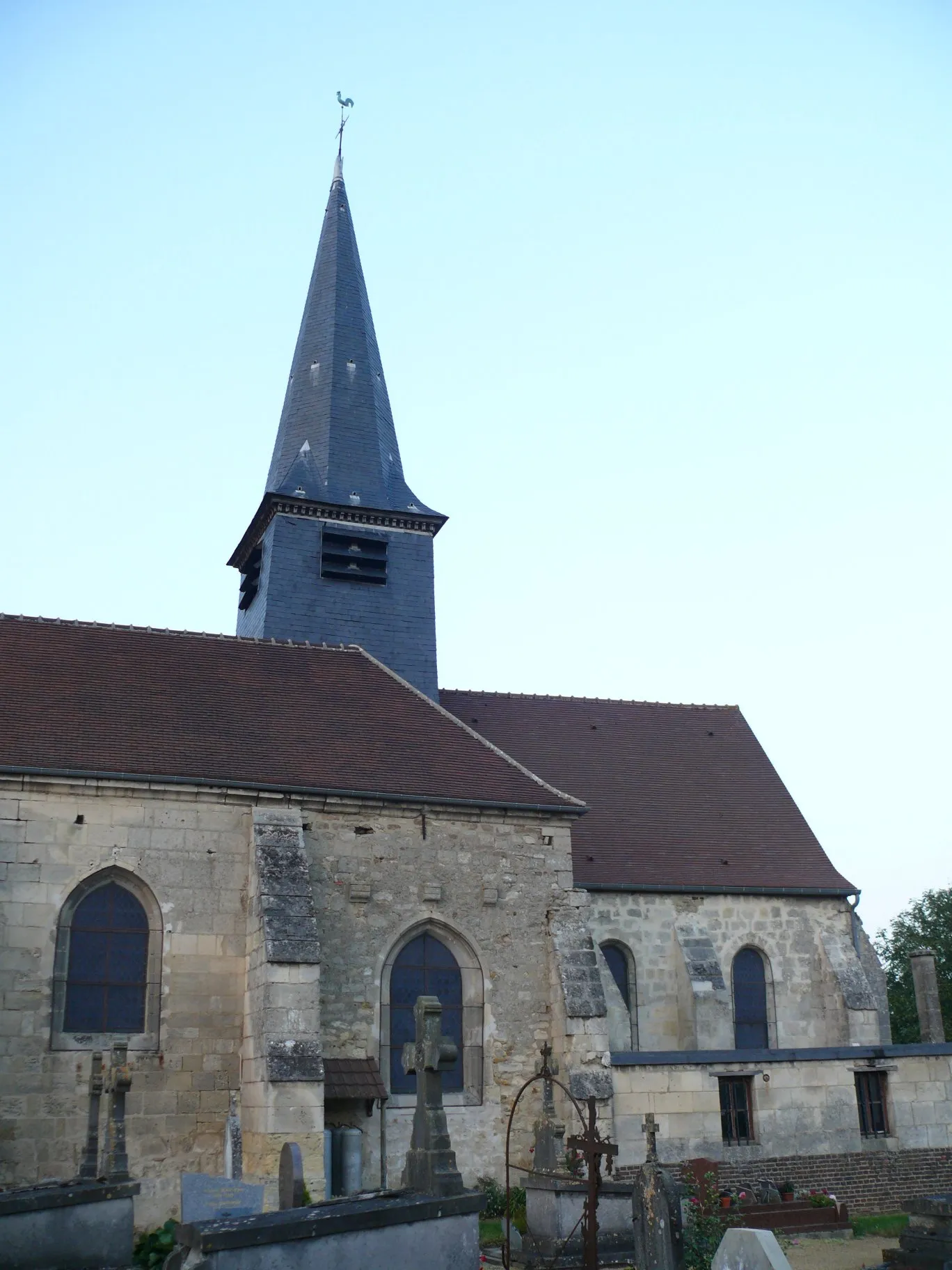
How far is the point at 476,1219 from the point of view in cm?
830

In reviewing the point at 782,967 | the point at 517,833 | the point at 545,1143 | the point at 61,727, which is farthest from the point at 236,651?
the point at 782,967

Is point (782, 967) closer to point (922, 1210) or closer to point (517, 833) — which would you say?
point (517, 833)

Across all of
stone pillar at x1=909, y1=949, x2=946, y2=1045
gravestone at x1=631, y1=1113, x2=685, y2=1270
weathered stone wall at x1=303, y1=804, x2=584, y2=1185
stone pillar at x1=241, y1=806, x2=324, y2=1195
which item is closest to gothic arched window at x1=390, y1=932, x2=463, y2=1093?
weathered stone wall at x1=303, y1=804, x2=584, y2=1185

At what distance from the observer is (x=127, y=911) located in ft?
46.0

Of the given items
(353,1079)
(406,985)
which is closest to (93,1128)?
(353,1079)

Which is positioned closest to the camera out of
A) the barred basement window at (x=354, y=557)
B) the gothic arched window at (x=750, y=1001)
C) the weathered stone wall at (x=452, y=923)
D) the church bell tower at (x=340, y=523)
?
the weathered stone wall at (x=452, y=923)

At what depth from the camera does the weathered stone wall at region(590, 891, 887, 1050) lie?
722 inches

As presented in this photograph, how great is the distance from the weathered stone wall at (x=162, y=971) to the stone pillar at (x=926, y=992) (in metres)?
12.6

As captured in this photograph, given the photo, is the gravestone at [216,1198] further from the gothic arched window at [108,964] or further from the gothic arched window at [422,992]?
the gothic arched window at [422,992]

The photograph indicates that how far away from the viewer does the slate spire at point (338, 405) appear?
72.7ft

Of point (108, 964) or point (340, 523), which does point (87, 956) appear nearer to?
point (108, 964)

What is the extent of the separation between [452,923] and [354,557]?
26.1 feet

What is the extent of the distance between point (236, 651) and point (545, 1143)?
8.10 m

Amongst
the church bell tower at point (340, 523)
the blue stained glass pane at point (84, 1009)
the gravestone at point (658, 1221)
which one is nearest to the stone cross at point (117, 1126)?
the blue stained glass pane at point (84, 1009)
